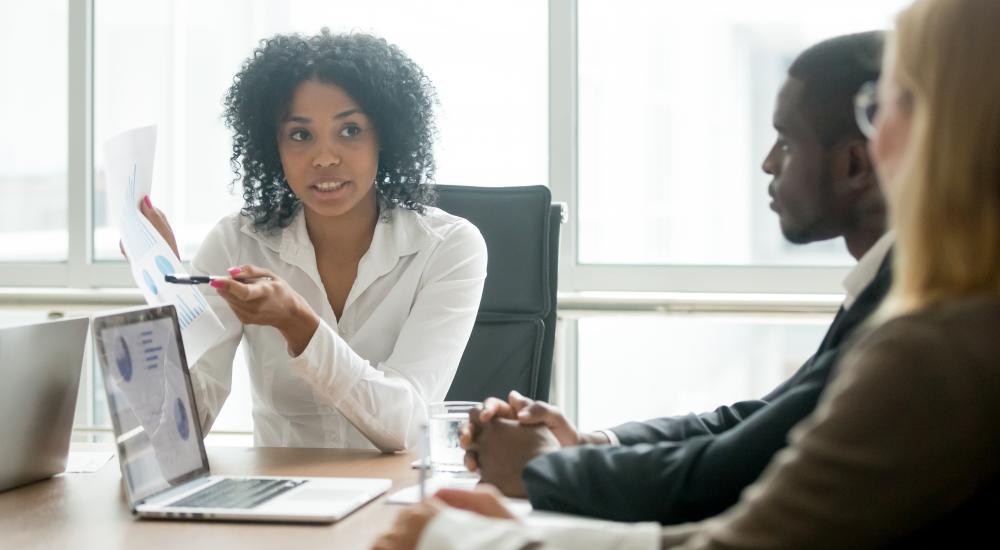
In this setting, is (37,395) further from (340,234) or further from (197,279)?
(340,234)

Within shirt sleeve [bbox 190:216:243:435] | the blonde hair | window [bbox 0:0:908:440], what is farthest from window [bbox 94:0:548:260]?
the blonde hair

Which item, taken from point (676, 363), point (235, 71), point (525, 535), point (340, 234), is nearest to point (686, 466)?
point (525, 535)

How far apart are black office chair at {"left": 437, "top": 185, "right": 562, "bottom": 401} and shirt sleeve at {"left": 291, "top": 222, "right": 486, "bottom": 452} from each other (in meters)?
0.05

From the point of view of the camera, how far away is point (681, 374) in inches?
135

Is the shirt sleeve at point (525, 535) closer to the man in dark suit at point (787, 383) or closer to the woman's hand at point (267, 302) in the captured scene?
the man in dark suit at point (787, 383)

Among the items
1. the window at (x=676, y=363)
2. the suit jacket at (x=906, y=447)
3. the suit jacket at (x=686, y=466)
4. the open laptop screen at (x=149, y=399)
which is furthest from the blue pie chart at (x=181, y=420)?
the window at (x=676, y=363)

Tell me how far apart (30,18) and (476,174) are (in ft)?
5.25

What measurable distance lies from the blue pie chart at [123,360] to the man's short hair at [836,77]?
0.88m

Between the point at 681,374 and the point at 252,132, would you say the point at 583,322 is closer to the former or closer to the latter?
the point at 681,374

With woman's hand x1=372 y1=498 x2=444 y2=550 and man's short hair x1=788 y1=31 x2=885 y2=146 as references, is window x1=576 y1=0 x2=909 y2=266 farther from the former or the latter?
woman's hand x1=372 y1=498 x2=444 y2=550

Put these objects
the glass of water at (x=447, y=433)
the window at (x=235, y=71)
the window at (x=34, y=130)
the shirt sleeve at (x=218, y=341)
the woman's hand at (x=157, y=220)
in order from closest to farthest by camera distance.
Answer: the glass of water at (x=447, y=433) → the woman's hand at (x=157, y=220) → the shirt sleeve at (x=218, y=341) → the window at (x=235, y=71) → the window at (x=34, y=130)

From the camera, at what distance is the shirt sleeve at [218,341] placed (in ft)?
6.40

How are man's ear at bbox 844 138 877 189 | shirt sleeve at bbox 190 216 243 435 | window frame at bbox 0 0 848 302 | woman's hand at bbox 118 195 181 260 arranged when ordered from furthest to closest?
1. window frame at bbox 0 0 848 302
2. shirt sleeve at bbox 190 216 243 435
3. woman's hand at bbox 118 195 181 260
4. man's ear at bbox 844 138 877 189

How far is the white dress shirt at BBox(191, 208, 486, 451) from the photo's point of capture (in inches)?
79.1
